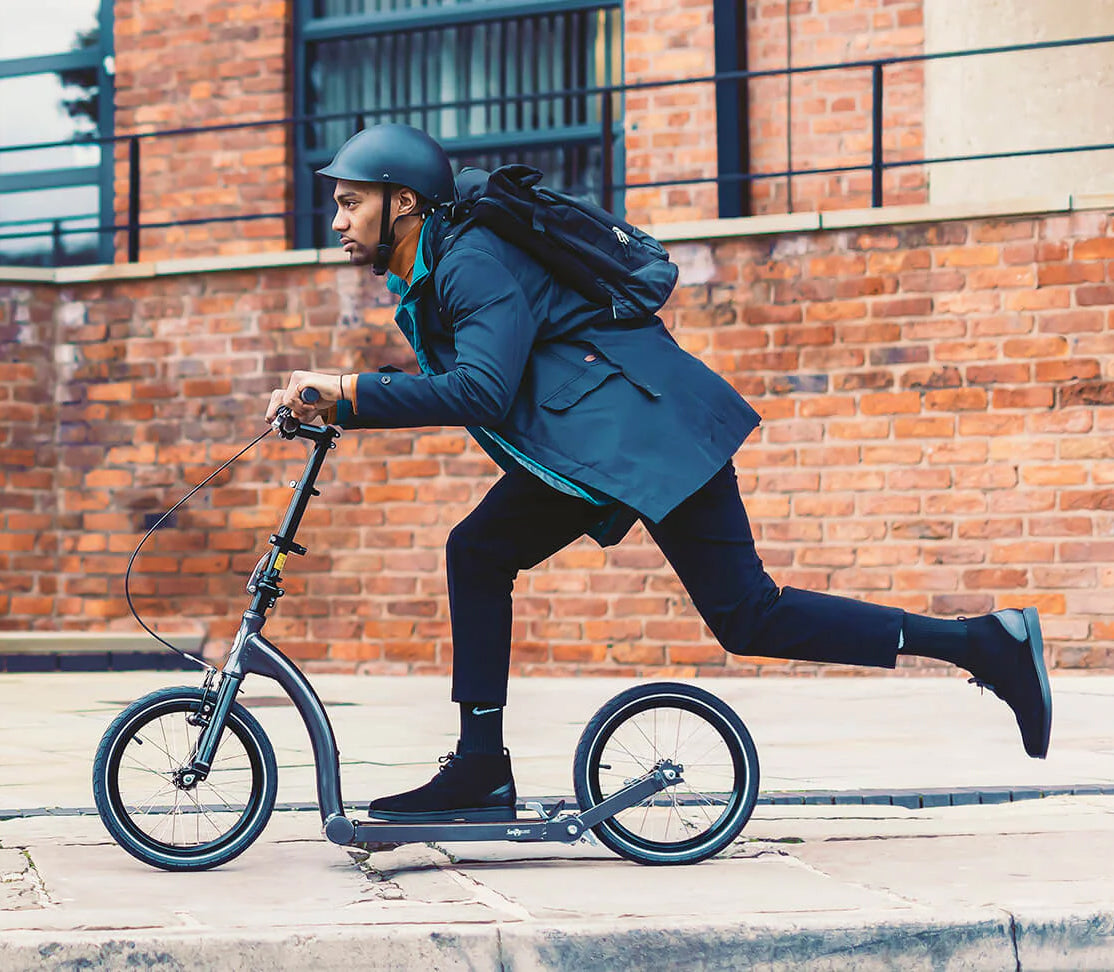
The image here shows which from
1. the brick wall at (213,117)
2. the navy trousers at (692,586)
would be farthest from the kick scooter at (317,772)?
the brick wall at (213,117)

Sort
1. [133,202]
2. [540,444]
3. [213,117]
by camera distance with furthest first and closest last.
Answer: [213,117] → [133,202] → [540,444]

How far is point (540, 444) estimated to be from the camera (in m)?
3.93

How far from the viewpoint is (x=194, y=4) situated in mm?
11367

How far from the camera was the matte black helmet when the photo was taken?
13.2ft

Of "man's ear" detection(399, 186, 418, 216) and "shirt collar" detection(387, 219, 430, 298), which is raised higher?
"man's ear" detection(399, 186, 418, 216)

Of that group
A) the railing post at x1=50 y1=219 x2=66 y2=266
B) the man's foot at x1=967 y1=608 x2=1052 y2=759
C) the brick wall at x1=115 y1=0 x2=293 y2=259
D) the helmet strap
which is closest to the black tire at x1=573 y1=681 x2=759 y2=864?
the man's foot at x1=967 y1=608 x2=1052 y2=759

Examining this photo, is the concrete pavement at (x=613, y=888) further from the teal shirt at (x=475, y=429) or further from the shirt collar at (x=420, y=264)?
the shirt collar at (x=420, y=264)

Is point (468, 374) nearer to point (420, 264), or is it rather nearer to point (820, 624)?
point (420, 264)

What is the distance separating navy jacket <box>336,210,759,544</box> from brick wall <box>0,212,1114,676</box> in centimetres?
557

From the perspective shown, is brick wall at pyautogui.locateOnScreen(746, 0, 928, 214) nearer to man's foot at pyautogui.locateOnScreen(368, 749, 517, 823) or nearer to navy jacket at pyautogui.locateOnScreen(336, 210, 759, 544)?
navy jacket at pyautogui.locateOnScreen(336, 210, 759, 544)

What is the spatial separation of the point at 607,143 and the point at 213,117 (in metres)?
2.71

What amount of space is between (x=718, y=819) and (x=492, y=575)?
78cm

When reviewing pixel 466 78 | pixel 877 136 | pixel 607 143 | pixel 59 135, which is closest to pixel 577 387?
pixel 877 136

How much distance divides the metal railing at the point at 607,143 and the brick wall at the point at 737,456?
0.44 metres
